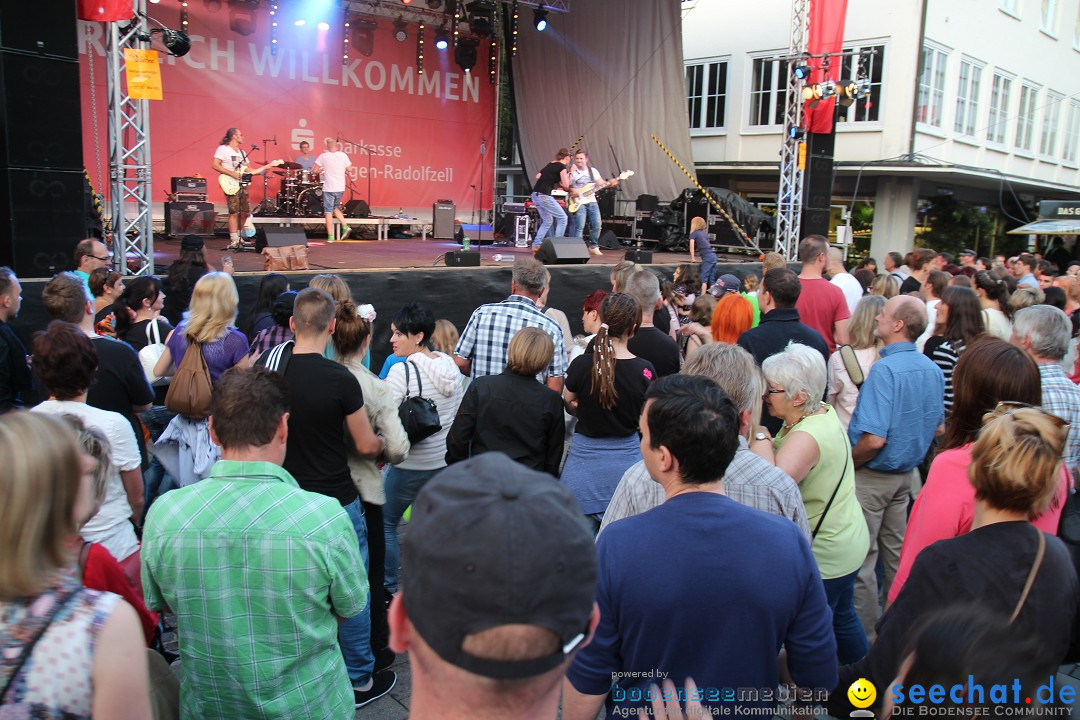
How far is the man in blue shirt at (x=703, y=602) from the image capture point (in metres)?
1.70

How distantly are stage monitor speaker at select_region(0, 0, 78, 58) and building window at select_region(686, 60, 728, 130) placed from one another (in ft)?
51.0

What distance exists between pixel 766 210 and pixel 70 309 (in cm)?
1693

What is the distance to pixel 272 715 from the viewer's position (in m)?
1.95

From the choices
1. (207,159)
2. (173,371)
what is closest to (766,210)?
(207,159)

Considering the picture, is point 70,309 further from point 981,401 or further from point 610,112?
point 610,112

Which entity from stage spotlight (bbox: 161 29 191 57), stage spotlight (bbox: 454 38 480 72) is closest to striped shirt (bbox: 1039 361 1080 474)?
stage spotlight (bbox: 161 29 191 57)

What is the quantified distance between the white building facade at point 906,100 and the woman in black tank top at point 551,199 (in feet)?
22.8

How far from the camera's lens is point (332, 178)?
12.8 meters

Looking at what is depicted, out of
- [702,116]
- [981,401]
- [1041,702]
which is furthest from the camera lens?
[702,116]

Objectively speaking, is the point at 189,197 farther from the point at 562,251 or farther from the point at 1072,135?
the point at 1072,135

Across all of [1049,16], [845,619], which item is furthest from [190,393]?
[1049,16]

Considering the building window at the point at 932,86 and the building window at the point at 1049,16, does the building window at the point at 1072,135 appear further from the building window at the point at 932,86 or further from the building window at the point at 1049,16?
the building window at the point at 932,86

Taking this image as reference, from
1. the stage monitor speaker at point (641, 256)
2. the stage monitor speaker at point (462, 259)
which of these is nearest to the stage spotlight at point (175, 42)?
the stage monitor speaker at point (462, 259)

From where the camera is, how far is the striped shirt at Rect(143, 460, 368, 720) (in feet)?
6.26
